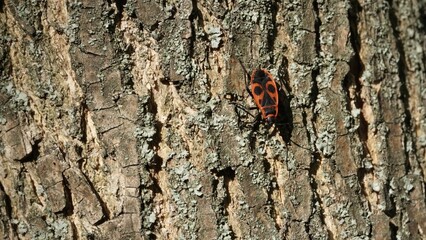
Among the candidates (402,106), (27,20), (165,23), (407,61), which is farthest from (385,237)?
(27,20)

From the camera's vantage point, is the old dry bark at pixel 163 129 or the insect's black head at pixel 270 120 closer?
the old dry bark at pixel 163 129

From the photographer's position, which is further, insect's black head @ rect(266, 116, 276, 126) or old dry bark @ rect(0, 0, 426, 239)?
insect's black head @ rect(266, 116, 276, 126)

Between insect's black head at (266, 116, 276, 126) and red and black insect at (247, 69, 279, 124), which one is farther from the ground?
red and black insect at (247, 69, 279, 124)

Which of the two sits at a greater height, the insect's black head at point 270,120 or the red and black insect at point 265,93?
the red and black insect at point 265,93

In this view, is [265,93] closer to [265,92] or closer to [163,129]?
[265,92]

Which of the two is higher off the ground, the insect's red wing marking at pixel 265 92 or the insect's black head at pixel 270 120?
the insect's red wing marking at pixel 265 92

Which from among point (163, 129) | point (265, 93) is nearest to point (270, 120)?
point (265, 93)

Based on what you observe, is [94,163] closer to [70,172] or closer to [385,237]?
[70,172]
